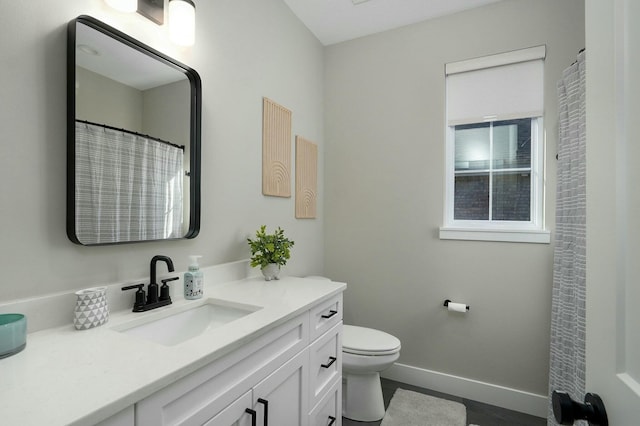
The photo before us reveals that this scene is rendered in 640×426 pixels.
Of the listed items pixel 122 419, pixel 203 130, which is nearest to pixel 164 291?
pixel 122 419

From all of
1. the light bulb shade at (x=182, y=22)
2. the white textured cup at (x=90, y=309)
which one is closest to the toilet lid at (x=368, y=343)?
the white textured cup at (x=90, y=309)

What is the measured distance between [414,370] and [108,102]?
2427 millimetres

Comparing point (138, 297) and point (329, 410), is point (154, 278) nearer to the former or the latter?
point (138, 297)

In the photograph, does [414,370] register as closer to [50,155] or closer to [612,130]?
[612,130]

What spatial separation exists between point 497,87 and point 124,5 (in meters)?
2.15

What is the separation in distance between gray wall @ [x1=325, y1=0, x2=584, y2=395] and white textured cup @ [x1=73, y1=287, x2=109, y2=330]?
5.97 ft

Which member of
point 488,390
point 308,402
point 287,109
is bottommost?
point 488,390

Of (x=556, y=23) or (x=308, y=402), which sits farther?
(x=556, y=23)

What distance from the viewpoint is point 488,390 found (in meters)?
2.10

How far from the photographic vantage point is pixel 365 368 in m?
1.81

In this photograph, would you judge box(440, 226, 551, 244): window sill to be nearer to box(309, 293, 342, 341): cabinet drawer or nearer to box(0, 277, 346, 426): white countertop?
box(309, 293, 342, 341): cabinet drawer

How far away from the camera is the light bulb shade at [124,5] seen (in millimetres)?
1098

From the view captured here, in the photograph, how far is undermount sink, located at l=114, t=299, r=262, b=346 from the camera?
1.09m

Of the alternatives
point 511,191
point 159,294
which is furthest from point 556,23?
point 159,294
